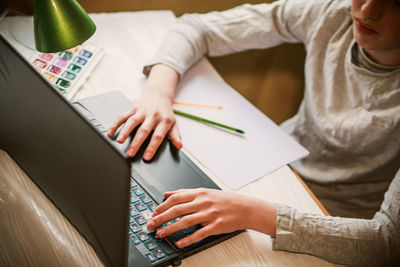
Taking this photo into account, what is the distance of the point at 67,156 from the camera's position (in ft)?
1.73

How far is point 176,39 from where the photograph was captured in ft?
3.51

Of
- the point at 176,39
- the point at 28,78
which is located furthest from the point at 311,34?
the point at 28,78

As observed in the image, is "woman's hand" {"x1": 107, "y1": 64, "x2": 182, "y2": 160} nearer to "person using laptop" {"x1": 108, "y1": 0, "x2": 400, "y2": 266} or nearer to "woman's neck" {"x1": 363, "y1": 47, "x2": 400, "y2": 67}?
"person using laptop" {"x1": 108, "y1": 0, "x2": 400, "y2": 266}

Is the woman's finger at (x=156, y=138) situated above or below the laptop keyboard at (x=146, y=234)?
above

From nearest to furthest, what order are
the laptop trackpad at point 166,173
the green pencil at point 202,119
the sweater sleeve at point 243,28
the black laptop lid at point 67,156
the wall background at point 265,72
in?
the black laptop lid at point 67,156 < the laptop trackpad at point 166,173 < the green pencil at point 202,119 < the sweater sleeve at point 243,28 < the wall background at point 265,72

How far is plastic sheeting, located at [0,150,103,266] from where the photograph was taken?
2.02 ft

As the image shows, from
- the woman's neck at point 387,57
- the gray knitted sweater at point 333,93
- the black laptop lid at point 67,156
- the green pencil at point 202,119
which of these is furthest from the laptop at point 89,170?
the woman's neck at point 387,57

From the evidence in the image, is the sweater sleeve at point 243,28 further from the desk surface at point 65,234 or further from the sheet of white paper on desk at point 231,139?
the desk surface at point 65,234

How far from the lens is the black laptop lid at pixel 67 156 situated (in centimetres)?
45

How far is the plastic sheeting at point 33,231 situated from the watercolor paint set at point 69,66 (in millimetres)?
273

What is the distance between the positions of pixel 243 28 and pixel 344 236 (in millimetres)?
652

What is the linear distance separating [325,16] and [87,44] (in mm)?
644

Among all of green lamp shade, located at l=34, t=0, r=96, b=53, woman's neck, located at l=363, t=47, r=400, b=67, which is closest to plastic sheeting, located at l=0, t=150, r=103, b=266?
green lamp shade, located at l=34, t=0, r=96, b=53

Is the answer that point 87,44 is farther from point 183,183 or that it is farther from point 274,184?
A: point 274,184
